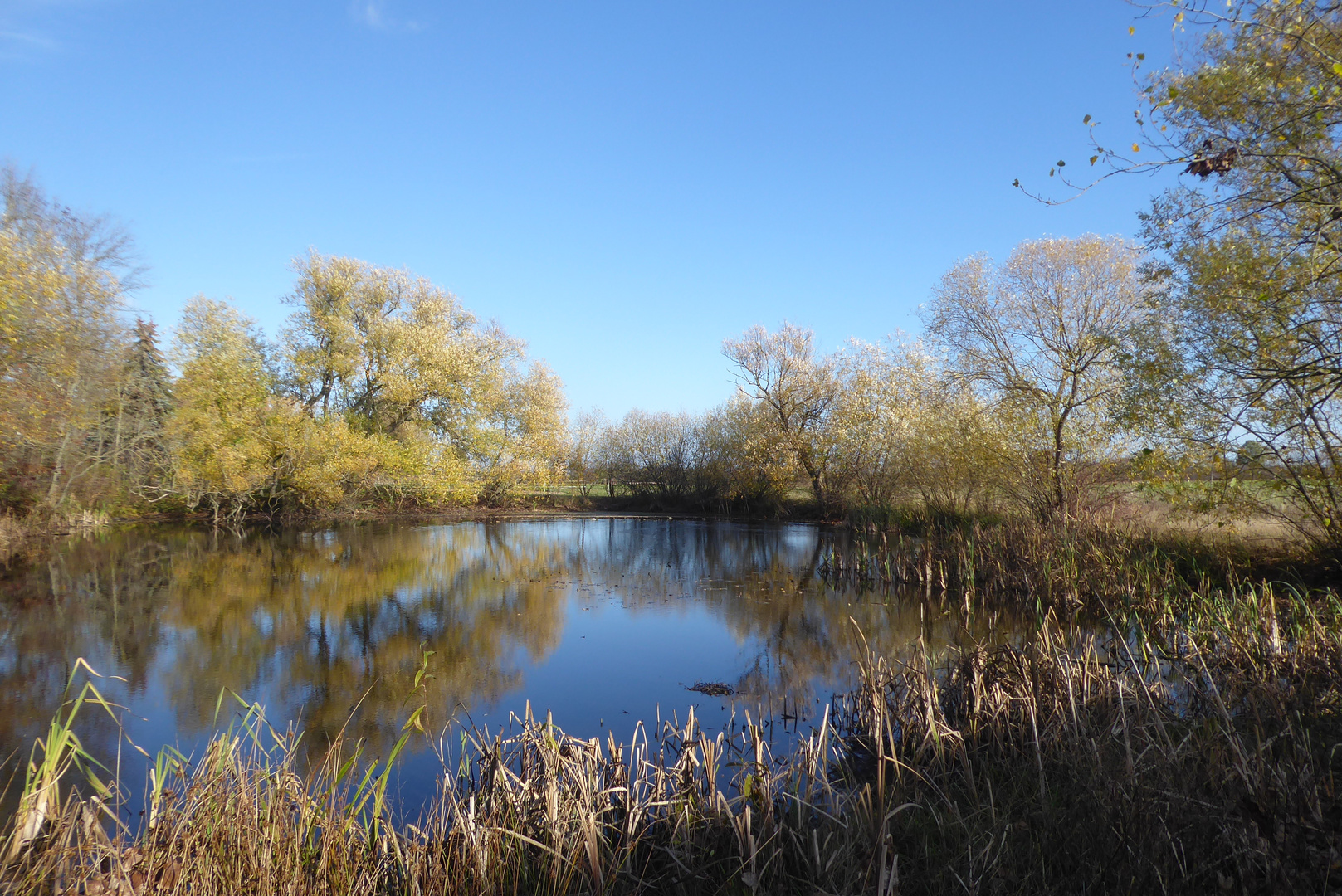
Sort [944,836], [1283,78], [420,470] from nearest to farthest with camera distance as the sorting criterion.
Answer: [944,836]
[1283,78]
[420,470]

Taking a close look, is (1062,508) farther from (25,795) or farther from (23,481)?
(23,481)

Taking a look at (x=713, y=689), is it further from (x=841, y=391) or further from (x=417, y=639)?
(x=841, y=391)

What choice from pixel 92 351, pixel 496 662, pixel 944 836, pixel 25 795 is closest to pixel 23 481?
pixel 92 351

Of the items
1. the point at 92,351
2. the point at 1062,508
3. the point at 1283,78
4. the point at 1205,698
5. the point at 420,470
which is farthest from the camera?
the point at 420,470

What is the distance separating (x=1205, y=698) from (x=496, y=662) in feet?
22.6

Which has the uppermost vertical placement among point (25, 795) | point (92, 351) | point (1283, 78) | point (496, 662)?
point (1283, 78)

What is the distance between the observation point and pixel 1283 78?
605cm

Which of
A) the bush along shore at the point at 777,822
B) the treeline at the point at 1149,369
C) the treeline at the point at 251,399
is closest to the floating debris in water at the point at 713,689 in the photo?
the bush along shore at the point at 777,822

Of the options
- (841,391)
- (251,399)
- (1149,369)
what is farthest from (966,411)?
(251,399)

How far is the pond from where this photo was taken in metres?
6.29

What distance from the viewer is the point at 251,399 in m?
21.6

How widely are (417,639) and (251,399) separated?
16487 mm

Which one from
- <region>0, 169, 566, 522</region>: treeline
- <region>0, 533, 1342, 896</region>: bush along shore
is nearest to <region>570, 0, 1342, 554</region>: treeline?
<region>0, 533, 1342, 896</region>: bush along shore

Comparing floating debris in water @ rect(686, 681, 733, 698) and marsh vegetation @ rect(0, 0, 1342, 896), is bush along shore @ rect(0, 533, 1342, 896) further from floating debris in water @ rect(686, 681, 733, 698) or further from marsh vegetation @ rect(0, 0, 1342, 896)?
floating debris in water @ rect(686, 681, 733, 698)
